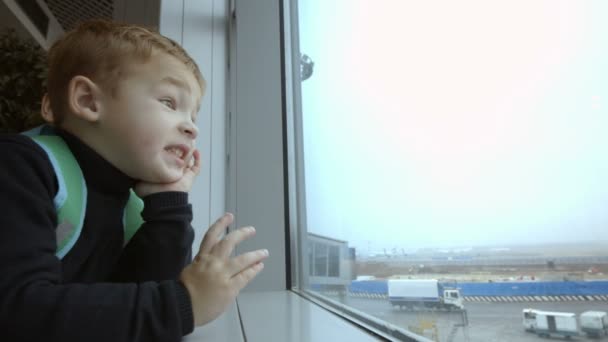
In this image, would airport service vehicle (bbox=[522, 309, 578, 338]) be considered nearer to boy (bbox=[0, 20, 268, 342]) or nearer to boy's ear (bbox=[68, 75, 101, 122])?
boy (bbox=[0, 20, 268, 342])

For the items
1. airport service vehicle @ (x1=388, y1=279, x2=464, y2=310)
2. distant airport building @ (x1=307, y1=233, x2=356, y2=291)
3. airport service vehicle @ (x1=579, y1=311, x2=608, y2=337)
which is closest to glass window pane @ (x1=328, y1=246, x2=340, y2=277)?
distant airport building @ (x1=307, y1=233, x2=356, y2=291)

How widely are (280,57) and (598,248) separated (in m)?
1.31

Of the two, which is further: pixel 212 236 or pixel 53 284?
pixel 212 236

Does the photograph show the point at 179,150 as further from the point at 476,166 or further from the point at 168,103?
the point at 476,166

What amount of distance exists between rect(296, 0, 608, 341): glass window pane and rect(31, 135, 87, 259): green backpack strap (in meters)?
0.47

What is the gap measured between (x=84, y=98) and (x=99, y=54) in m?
0.08

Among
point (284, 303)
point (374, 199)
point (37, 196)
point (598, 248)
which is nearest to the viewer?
point (598, 248)

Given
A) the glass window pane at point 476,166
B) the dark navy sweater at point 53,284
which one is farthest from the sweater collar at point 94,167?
the glass window pane at point 476,166

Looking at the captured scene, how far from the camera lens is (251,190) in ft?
4.30

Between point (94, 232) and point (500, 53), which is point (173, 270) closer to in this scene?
point (94, 232)

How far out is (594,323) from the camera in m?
0.29

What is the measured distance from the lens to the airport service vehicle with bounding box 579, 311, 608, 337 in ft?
0.93

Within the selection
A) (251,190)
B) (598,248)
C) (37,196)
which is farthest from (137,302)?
(251,190)

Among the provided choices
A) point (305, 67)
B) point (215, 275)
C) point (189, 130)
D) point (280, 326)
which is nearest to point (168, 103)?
point (189, 130)
